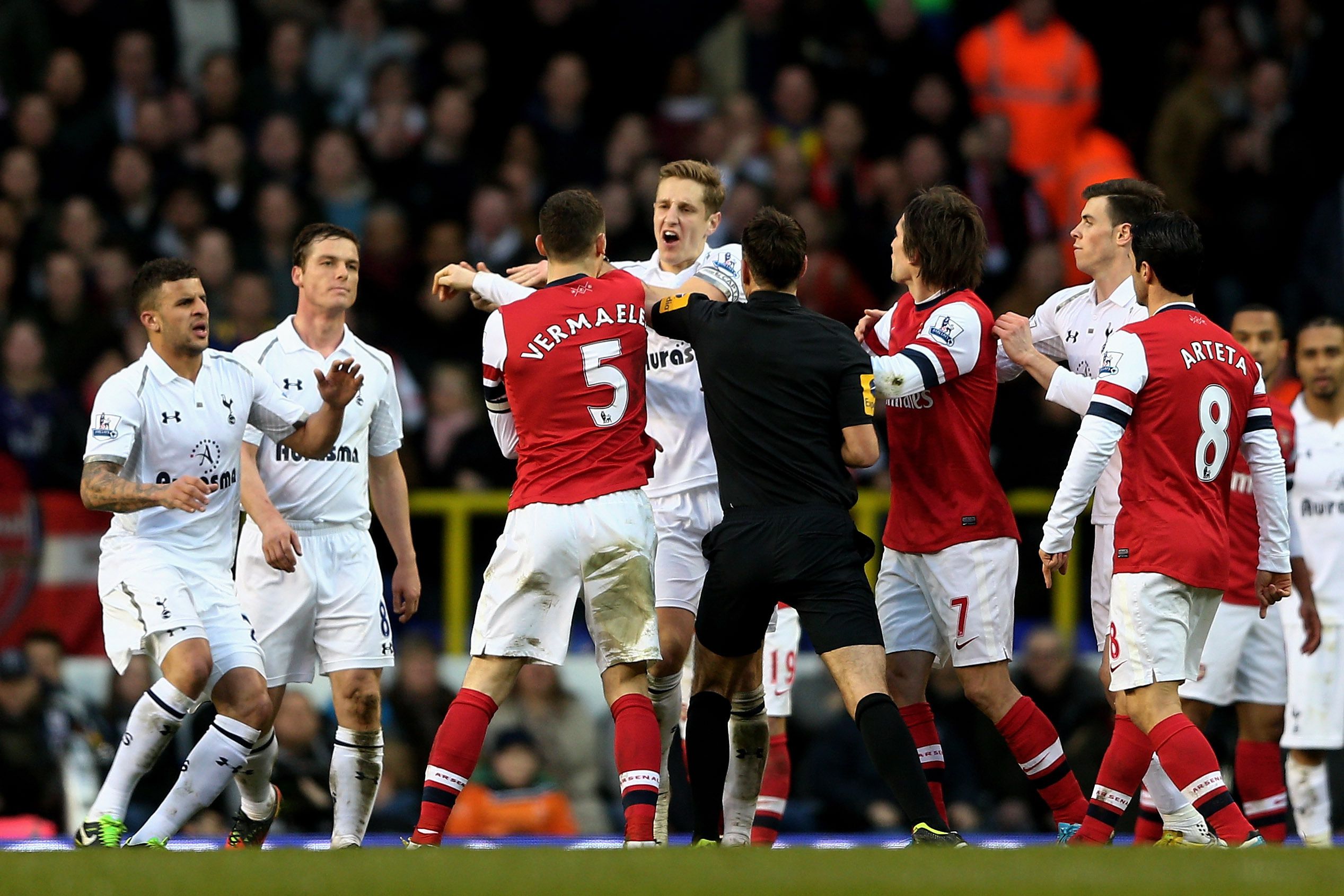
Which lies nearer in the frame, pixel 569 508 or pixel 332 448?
pixel 569 508

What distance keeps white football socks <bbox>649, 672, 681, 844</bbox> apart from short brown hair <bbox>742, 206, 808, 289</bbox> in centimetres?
184

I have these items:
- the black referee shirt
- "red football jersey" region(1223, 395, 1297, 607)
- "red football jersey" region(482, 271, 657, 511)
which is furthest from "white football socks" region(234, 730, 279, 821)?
"red football jersey" region(1223, 395, 1297, 607)

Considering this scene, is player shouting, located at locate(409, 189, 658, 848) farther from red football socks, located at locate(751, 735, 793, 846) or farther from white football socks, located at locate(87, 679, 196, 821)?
red football socks, located at locate(751, 735, 793, 846)

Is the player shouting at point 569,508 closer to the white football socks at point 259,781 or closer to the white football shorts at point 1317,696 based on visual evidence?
the white football socks at point 259,781

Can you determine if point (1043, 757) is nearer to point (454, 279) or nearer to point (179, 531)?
point (454, 279)

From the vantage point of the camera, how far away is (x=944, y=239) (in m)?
7.41

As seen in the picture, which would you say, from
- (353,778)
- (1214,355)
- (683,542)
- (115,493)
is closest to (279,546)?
(115,493)

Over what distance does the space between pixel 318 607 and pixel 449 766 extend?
1398 millimetres

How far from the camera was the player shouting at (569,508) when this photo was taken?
7.12 m

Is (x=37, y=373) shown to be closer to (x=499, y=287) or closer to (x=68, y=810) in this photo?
(x=68, y=810)

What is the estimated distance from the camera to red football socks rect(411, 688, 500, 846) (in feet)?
22.9

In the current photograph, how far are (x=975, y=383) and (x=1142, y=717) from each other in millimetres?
1447

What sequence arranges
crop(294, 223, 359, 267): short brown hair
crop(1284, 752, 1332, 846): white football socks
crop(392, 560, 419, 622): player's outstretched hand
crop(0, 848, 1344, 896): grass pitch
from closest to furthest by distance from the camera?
1. crop(0, 848, 1344, 896): grass pitch
2. crop(294, 223, 359, 267): short brown hair
3. crop(392, 560, 419, 622): player's outstretched hand
4. crop(1284, 752, 1332, 846): white football socks

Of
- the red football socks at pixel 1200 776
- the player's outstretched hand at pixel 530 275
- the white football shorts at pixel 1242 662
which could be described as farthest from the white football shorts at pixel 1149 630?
the player's outstretched hand at pixel 530 275
